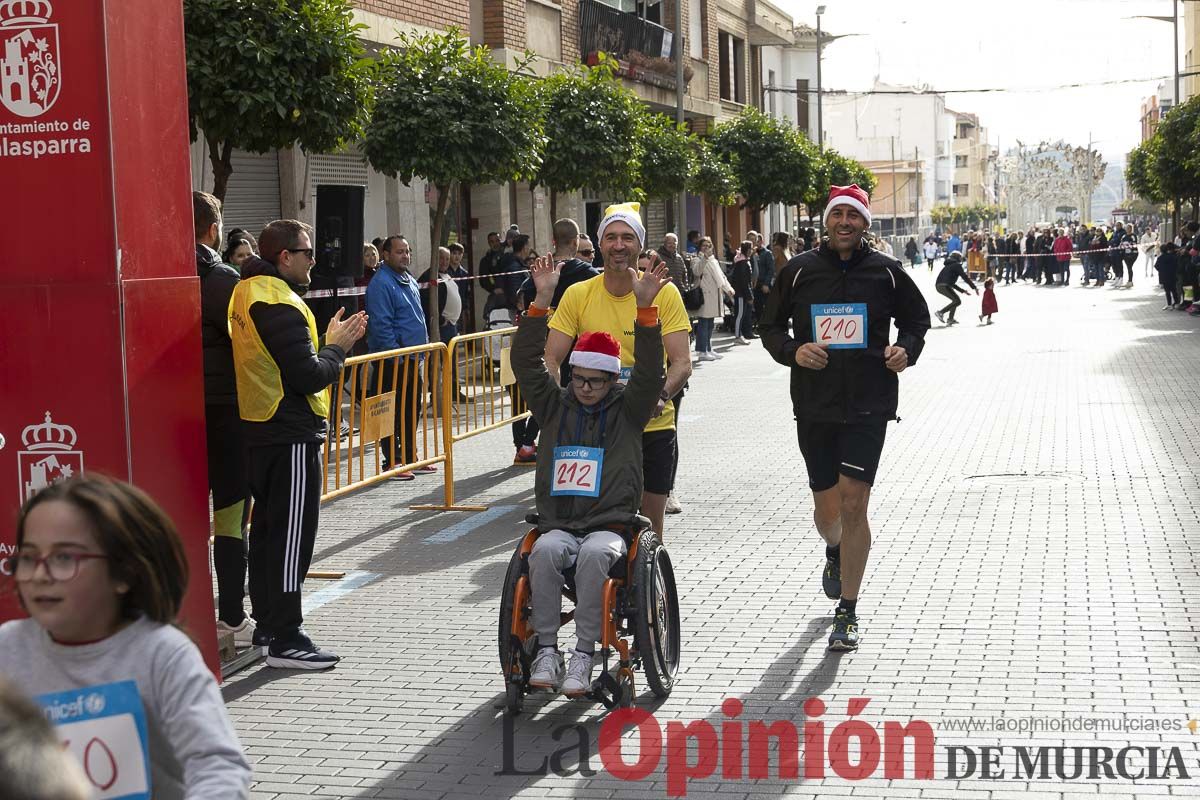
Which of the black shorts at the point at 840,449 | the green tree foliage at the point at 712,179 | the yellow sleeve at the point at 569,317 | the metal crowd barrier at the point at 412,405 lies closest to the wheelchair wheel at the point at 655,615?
the black shorts at the point at 840,449

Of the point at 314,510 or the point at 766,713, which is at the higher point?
the point at 314,510

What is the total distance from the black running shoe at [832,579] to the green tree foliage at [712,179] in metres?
24.6

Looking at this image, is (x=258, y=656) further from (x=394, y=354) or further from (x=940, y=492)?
(x=940, y=492)

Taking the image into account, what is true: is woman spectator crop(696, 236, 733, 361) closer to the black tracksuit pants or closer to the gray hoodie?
the black tracksuit pants

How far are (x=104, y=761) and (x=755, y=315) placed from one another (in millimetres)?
29061

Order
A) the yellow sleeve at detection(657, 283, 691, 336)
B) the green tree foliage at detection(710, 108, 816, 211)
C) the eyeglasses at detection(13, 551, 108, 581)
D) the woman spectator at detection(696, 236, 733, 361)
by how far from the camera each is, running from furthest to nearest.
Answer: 1. the green tree foliage at detection(710, 108, 816, 211)
2. the woman spectator at detection(696, 236, 733, 361)
3. the yellow sleeve at detection(657, 283, 691, 336)
4. the eyeglasses at detection(13, 551, 108, 581)

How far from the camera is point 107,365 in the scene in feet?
19.7

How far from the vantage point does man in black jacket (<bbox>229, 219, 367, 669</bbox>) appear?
6.98 meters

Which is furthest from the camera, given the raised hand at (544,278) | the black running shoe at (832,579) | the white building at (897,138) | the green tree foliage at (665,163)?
the white building at (897,138)

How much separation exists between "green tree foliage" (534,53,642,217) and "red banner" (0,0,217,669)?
15.3 m

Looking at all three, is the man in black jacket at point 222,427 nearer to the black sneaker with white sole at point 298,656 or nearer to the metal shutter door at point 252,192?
the black sneaker with white sole at point 298,656

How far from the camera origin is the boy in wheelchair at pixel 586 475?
243 inches

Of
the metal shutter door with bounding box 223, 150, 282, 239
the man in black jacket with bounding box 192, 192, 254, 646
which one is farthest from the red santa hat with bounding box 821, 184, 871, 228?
the metal shutter door with bounding box 223, 150, 282, 239

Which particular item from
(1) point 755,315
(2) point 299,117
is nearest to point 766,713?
(2) point 299,117
